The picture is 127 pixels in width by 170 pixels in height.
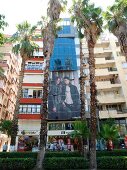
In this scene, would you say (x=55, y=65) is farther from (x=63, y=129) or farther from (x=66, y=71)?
(x=63, y=129)

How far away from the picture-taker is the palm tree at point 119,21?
25.0m

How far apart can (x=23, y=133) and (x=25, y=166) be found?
17.8m

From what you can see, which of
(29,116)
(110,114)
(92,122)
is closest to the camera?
(92,122)

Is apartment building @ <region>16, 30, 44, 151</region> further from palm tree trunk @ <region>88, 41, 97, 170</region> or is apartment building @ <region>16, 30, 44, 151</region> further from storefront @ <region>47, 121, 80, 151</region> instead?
palm tree trunk @ <region>88, 41, 97, 170</region>

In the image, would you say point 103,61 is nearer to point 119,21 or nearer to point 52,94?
point 52,94

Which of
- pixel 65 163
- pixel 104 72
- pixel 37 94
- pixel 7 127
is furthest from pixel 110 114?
pixel 65 163

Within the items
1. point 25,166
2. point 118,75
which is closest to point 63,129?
point 118,75

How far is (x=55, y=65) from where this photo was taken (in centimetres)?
4269

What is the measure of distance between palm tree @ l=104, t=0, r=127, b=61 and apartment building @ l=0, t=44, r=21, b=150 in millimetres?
25159

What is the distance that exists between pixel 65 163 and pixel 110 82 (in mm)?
25996

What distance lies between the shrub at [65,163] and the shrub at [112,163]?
1.29 meters

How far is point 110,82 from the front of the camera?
41.9 m

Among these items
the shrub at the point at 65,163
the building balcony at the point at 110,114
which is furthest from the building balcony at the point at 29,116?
the shrub at the point at 65,163

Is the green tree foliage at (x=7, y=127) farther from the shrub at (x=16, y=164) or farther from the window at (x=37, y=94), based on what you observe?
the window at (x=37, y=94)
